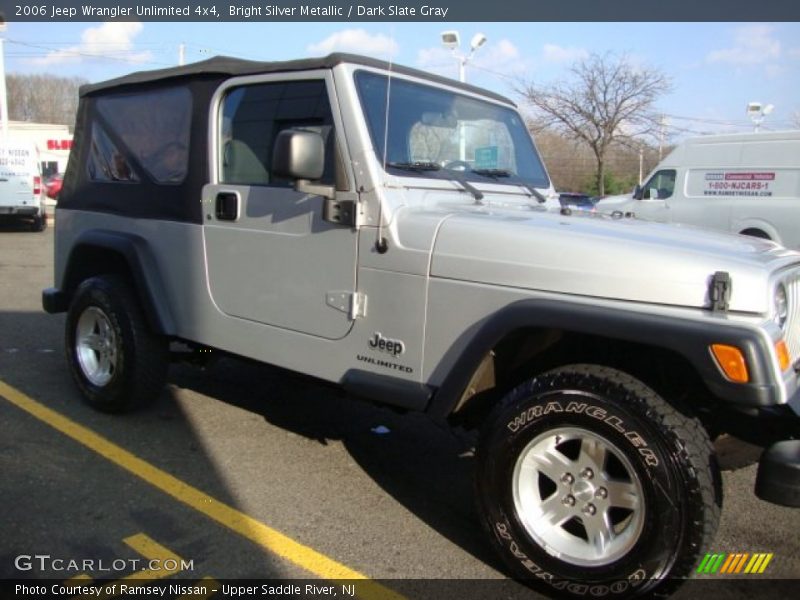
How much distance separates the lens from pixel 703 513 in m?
2.42

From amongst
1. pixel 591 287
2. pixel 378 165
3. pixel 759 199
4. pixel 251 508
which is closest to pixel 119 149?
pixel 378 165

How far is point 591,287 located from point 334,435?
2.37m

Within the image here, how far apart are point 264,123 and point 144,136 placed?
3.70 feet

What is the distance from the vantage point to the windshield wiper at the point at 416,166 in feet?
10.9

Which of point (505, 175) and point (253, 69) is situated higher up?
point (253, 69)

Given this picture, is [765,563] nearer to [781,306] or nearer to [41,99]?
[781,306]

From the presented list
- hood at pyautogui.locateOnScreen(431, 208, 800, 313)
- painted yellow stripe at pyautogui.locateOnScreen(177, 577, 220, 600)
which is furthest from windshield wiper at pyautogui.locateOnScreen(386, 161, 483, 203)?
painted yellow stripe at pyautogui.locateOnScreen(177, 577, 220, 600)

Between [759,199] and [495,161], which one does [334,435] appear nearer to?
→ [495,161]

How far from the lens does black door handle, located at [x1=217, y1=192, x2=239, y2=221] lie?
12.3 ft

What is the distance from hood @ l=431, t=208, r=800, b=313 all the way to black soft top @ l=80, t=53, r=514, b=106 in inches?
37.7


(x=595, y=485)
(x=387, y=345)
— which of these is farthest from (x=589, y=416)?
(x=387, y=345)

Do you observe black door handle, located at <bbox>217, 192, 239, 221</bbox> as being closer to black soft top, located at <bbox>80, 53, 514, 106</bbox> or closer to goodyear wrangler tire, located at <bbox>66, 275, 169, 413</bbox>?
black soft top, located at <bbox>80, 53, 514, 106</bbox>

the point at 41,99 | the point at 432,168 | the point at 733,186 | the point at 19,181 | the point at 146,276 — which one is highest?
the point at 41,99

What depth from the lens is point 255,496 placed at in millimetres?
3592
